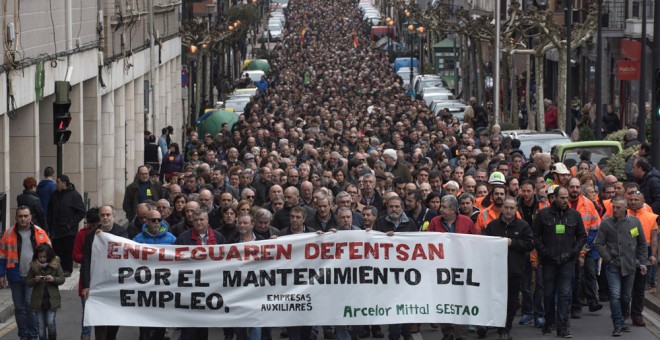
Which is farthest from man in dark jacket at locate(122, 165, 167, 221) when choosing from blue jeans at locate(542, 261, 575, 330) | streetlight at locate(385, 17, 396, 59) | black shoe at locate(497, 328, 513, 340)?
streetlight at locate(385, 17, 396, 59)

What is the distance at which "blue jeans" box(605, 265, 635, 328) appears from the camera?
57.3 feet

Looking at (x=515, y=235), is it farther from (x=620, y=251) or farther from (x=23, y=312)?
(x=23, y=312)

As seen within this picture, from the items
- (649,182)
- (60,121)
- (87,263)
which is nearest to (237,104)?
(60,121)

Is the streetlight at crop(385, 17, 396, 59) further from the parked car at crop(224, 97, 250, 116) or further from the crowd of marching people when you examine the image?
the crowd of marching people

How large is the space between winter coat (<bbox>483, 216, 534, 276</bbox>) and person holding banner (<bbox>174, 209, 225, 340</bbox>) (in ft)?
9.40

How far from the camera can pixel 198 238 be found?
1597 centimetres

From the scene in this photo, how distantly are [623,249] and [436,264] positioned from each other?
251 cm

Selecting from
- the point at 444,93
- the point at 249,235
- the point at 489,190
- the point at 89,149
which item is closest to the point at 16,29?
the point at 89,149

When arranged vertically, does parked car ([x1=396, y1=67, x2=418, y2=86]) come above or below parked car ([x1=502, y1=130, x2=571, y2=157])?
below

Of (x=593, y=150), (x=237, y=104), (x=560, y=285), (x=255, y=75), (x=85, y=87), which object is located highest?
(x=85, y=87)

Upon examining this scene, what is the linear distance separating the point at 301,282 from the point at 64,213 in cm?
774

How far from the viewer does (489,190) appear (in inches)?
779

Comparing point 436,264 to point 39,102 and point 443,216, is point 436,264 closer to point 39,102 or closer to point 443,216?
point 443,216

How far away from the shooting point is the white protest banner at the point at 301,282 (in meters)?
15.7
